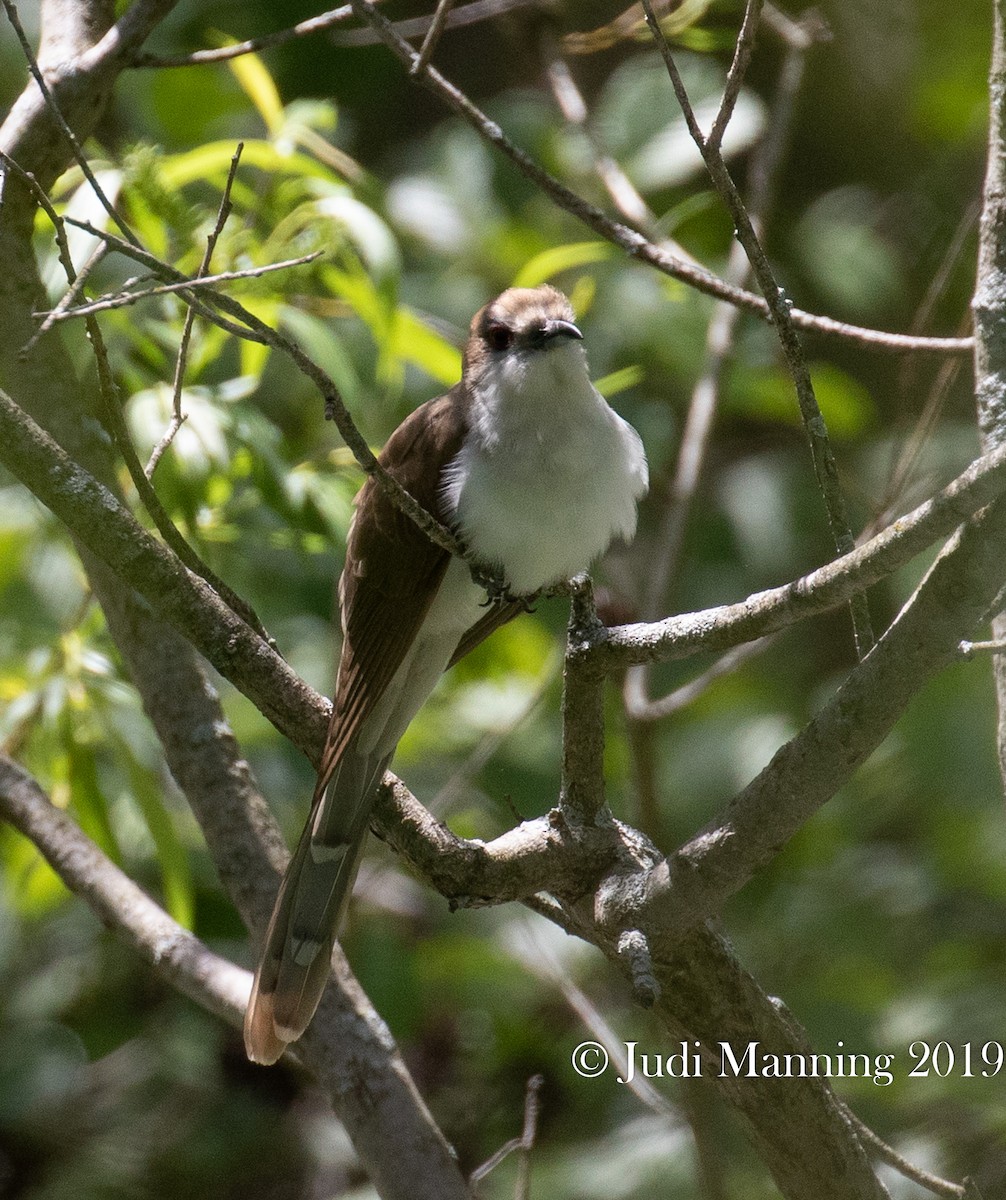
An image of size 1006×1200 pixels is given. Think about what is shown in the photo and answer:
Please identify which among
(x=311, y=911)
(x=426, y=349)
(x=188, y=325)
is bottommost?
(x=311, y=911)

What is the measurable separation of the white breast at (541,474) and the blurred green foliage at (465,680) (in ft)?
1.03

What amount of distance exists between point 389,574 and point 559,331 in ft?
2.28

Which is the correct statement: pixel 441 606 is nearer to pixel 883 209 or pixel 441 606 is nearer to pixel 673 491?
pixel 673 491

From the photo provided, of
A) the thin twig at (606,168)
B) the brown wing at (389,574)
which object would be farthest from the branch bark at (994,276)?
the thin twig at (606,168)

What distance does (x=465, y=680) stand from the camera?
173 inches

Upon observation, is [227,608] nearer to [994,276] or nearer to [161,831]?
[161,831]

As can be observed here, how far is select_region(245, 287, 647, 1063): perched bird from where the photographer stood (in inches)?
117

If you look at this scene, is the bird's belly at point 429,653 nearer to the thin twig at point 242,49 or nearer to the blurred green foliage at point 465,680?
the blurred green foliage at point 465,680

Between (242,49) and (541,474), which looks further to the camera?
(541,474)

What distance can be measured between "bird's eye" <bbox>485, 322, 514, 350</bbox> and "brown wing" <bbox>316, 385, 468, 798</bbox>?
199mm

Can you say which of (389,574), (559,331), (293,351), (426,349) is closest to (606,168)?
(426,349)

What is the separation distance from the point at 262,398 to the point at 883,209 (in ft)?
9.66

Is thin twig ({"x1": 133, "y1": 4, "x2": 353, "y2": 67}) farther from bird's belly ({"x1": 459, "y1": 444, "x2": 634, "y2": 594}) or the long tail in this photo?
the long tail

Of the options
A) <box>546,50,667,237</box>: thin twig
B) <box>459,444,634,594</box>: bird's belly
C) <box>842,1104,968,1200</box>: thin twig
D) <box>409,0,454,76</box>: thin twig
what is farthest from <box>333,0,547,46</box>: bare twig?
<box>842,1104,968,1200</box>: thin twig
